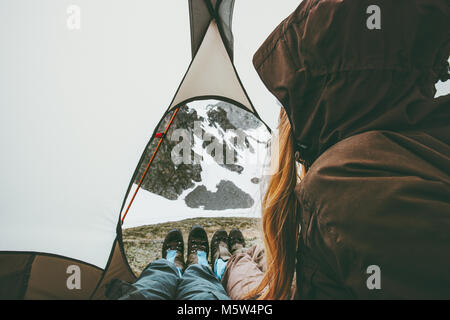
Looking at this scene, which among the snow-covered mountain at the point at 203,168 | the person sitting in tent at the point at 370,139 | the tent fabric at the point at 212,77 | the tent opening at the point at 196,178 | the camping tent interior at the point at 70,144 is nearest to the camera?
the person sitting in tent at the point at 370,139

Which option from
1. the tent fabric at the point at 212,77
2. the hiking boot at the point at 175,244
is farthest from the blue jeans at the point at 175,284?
the tent fabric at the point at 212,77

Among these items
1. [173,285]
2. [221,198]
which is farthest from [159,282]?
[221,198]

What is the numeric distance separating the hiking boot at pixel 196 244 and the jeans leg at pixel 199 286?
1.22 feet

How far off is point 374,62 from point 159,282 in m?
0.80

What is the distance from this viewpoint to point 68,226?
884 millimetres

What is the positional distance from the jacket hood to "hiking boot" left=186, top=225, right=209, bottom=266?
3.55 feet

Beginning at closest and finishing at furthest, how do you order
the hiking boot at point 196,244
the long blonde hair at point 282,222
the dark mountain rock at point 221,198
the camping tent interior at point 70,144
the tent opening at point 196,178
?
the long blonde hair at point 282,222, the camping tent interior at point 70,144, the hiking boot at point 196,244, the tent opening at point 196,178, the dark mountain rock at point 221,198

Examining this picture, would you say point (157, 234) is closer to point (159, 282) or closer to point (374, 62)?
point (159, 282)

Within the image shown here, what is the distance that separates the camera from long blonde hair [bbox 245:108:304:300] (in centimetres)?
59

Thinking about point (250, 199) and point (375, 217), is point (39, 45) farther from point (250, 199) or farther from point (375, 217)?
point (250, 199)

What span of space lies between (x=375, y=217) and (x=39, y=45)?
1.01 metres

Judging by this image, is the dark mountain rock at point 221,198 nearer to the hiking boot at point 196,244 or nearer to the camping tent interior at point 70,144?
the hiking boot at point 196,244

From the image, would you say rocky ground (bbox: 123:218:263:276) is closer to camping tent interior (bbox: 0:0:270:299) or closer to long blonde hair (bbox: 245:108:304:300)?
camping tent interior (bbox: 0:0:270:299)

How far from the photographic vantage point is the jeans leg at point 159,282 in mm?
658
